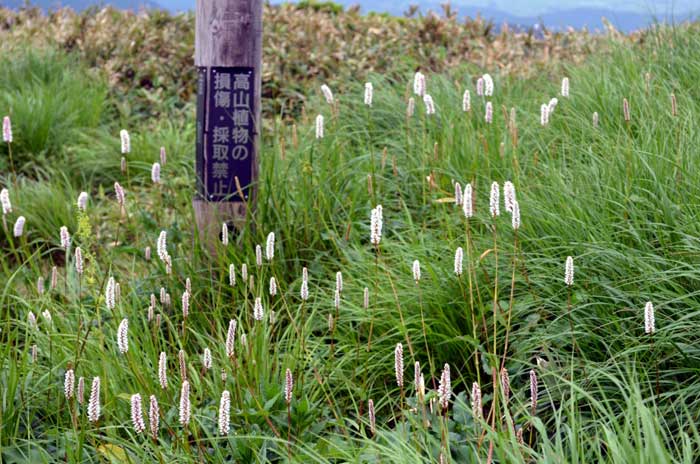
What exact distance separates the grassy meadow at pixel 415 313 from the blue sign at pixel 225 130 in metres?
0.17

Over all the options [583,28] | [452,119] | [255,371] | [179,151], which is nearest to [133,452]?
[255,371]

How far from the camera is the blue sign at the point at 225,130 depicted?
498 cm

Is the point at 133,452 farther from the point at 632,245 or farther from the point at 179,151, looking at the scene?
the point at 179,151

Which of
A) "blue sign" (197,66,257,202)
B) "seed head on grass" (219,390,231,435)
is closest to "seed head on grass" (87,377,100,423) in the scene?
"seed head on grass" (219,390,231,435)

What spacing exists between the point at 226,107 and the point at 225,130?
125 millimetres

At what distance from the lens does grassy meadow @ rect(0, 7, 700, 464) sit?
303 centimetres

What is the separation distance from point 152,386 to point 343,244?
1.51 m

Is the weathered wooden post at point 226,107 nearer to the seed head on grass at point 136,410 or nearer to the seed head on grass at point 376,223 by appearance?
the seed head on grass at point 376,223

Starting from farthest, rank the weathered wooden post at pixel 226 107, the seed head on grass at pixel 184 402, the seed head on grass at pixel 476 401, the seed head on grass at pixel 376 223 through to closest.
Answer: the weathered wooden post at pixel 226 107 → the seed head on grass at pixel 376 223 → the seed head on grass at pixel 184 402 → the seed head on grass at pixel 476 401

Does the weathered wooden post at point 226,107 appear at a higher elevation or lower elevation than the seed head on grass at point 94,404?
higher

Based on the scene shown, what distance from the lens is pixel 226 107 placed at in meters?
4.98

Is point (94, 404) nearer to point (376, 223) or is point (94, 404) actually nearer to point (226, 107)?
point (376, 223)

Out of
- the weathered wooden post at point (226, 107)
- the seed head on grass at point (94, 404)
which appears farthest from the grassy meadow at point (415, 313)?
the weathered wooden post at point (226, 107)

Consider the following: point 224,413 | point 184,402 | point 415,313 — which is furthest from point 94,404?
point 415,313
